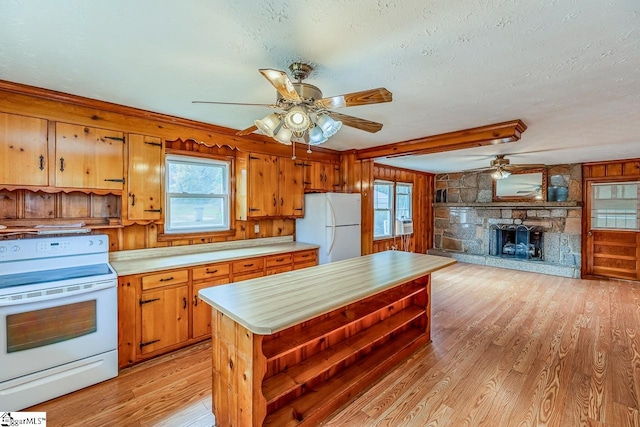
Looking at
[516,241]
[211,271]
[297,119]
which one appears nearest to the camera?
[297,119]

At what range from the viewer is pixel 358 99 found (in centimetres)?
170

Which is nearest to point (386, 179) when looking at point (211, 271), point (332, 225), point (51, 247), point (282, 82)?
point (332, 225)

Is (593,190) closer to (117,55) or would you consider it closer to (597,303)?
(597,303)

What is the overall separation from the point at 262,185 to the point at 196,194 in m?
0.82

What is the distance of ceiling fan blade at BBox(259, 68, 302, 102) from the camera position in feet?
4.67

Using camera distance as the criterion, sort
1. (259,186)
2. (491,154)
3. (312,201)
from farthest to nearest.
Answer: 1. (491,154)
2. (312,201)
3. (259,186)

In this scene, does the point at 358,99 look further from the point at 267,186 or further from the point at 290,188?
the point at 290,188

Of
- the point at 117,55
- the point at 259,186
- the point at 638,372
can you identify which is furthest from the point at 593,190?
the point at 117,55

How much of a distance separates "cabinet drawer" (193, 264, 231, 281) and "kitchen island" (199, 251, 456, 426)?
1.05 m

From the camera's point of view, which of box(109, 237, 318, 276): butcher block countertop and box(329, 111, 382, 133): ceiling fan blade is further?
box(109, 237, 318, 276): butcher block countertop

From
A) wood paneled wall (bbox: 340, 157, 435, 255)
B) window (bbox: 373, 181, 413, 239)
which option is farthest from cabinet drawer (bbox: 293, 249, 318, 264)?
window (bbox: 373, 181, 413, 239)

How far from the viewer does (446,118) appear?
9.68ft

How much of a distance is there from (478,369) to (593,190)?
5540mm

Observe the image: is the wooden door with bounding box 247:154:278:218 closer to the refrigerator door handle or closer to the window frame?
the window frame
